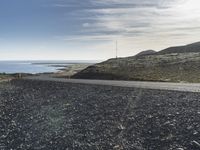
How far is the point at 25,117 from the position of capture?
2262cm

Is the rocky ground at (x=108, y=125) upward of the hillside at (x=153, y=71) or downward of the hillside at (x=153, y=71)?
downward

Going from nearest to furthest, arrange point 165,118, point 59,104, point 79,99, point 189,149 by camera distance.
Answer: point 189,149
point 165,118
point 59,104
point 79,99

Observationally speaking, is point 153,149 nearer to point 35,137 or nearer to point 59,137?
point 59,137

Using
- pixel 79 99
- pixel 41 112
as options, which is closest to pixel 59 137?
pixel 41 112

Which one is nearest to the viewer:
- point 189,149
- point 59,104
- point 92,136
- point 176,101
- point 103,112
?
point 189,149

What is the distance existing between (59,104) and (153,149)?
14961 mm

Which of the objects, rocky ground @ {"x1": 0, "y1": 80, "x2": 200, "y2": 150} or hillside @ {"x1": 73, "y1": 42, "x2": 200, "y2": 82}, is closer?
rocky ground @ {"x1": 0, "y1": 80, "x2": 200, "y2": 150}

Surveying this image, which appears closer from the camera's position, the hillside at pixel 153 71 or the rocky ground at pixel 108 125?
the rocky ground at pixel 108 125

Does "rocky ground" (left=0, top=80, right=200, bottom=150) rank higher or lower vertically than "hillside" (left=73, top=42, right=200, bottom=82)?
lower

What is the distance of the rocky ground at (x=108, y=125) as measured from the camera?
14.9 meters

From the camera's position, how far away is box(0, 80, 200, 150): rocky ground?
14.9m

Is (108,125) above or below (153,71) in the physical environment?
below

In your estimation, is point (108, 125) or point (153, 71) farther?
point (153, 71)

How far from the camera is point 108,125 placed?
18281 mm
